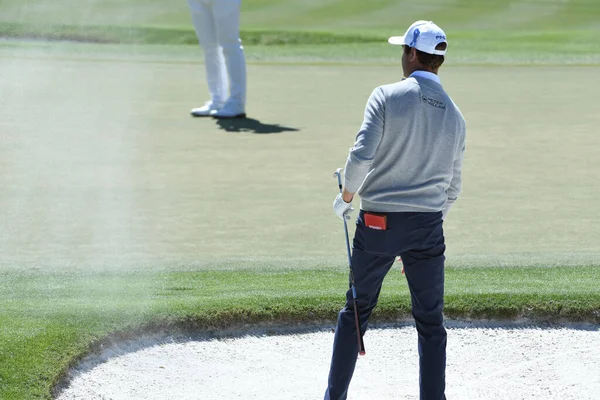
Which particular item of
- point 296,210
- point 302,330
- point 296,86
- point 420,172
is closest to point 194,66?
point 296,86

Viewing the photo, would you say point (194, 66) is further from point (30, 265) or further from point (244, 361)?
point (244, 361)

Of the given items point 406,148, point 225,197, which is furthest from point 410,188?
point 225,197

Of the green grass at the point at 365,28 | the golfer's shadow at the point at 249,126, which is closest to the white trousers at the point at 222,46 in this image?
the golfer's shadow at the point at 249,126

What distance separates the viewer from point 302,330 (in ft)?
20.0

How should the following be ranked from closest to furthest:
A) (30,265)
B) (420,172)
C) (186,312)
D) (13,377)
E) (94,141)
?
(420,172) < (13,377) < (186,312) < (30,265) < (94,141)

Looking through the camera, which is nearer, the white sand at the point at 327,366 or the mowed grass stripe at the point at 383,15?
the white sand at the point at 327,366

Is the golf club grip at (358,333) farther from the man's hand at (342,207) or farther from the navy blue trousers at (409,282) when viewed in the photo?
the man's hand at (342,207)

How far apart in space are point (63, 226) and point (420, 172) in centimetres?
437

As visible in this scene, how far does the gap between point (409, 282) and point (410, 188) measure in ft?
1.36

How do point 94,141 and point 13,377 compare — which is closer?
point 13,377

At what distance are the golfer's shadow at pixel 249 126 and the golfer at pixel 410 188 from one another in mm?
7801

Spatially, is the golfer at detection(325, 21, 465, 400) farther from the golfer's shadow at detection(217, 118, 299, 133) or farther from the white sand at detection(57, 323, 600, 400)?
the golfer's shadow at detection(217, 118, 299, 133)

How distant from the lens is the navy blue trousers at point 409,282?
14.9 ft

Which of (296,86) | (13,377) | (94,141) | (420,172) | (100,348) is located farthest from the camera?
(296,86)
